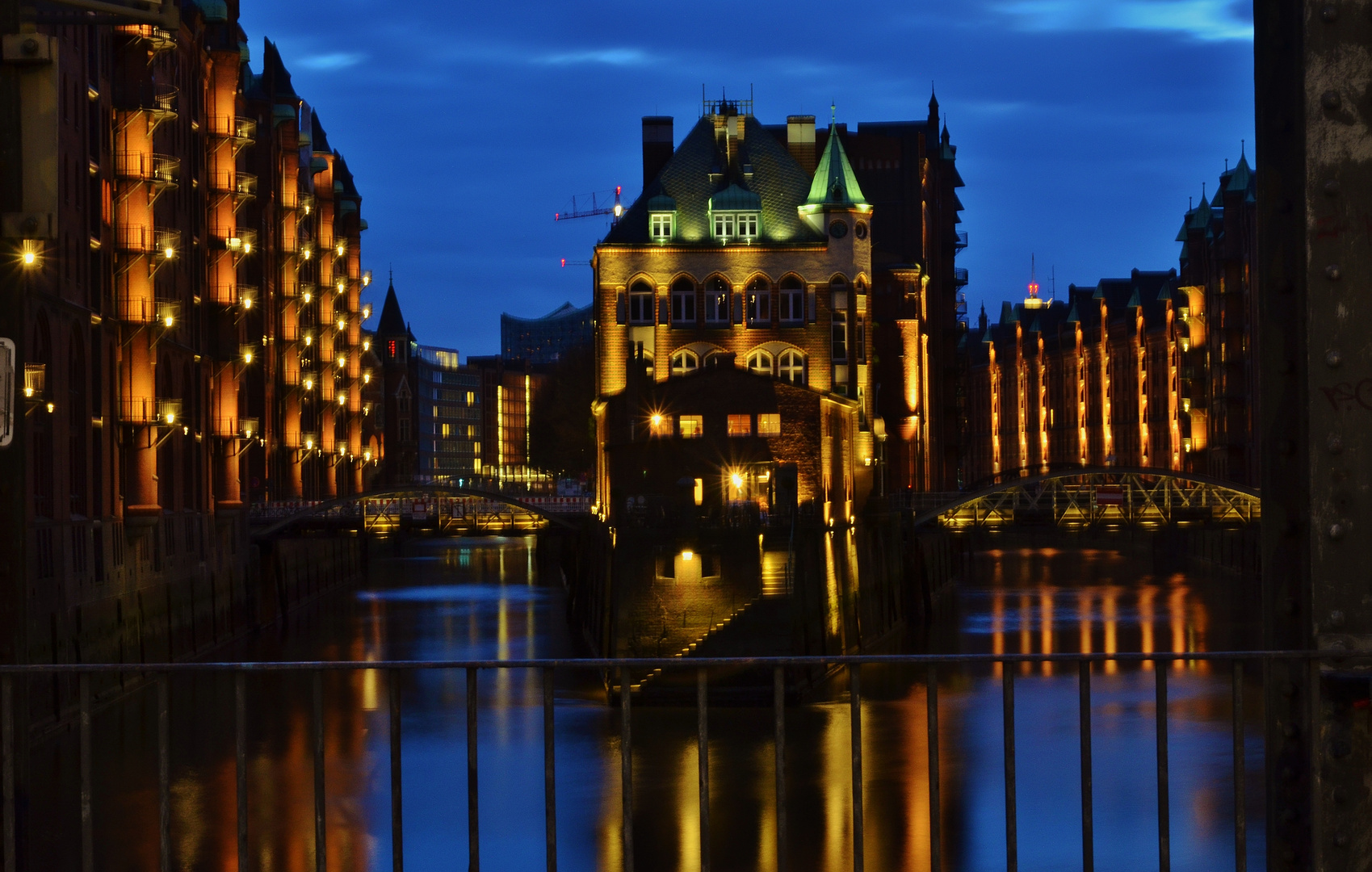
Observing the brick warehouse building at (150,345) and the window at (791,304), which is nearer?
the brick warehouse building at (150,345)

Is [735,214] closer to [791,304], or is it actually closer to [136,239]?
[791,304]

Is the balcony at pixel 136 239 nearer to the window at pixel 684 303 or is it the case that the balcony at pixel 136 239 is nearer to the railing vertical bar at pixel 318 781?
the window at pixel 684 303

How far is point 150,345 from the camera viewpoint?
1781 inches

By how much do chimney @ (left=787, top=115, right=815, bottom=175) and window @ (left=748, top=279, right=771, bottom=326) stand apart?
10053 mm

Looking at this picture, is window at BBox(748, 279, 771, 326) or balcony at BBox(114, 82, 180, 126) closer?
balcony at BBox(114, 82, 180, 126)

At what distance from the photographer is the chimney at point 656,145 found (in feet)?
245

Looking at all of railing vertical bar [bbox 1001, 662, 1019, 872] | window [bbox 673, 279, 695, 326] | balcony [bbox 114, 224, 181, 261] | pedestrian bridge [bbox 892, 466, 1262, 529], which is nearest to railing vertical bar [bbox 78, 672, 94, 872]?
railing vertical bar [bbox 1001, 662, 1019, 872]

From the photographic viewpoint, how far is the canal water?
28547mm

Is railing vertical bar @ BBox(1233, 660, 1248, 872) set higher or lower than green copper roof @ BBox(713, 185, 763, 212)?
lower

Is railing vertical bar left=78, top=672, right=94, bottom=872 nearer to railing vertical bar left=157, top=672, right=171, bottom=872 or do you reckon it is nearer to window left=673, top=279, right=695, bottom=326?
railing vertical bar left=157, top=672, right=171, bottom=872

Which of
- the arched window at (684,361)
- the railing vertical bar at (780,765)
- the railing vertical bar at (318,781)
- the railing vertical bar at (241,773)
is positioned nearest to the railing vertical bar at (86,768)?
the railing vertical bar at (241,773)

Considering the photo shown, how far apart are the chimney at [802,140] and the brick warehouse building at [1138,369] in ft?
49.5

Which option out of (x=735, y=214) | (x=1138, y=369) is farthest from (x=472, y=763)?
(x=1138, y=369)

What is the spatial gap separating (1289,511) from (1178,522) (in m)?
65.4
